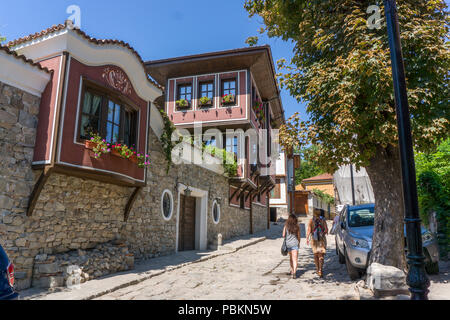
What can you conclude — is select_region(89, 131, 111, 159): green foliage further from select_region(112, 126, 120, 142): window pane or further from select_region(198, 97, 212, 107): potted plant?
select_region(198, 97, 212, 107): potted plant

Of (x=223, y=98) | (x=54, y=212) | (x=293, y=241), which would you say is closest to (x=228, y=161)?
(x=223, y=98)

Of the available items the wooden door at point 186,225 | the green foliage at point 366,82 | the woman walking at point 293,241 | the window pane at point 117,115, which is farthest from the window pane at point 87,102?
the wooden door at point 186,225

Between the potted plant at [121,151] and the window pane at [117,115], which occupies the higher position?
the window pane at [117,115]

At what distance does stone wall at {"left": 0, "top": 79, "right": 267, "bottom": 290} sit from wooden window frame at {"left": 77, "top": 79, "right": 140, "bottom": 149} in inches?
38.0

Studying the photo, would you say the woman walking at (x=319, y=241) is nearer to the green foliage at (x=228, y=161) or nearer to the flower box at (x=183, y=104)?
the green foliage at (x=228, y=161)

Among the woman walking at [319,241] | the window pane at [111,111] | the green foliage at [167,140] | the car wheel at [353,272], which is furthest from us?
the green foliage at [167,140]

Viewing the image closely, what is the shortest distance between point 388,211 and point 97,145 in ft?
20.8

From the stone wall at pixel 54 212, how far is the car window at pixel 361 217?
19.4 ft

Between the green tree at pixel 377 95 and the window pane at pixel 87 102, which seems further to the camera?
the window pane at pixel 87 102

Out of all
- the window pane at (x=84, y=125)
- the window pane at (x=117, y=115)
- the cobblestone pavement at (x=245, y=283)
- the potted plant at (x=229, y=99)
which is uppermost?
the potted plant at (x=229, y=99)

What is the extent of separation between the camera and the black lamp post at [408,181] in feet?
11.5

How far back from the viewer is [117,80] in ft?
27.6

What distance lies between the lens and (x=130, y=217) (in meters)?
9.22

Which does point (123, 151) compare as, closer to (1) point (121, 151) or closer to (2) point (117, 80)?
(1) point (121, 151)
